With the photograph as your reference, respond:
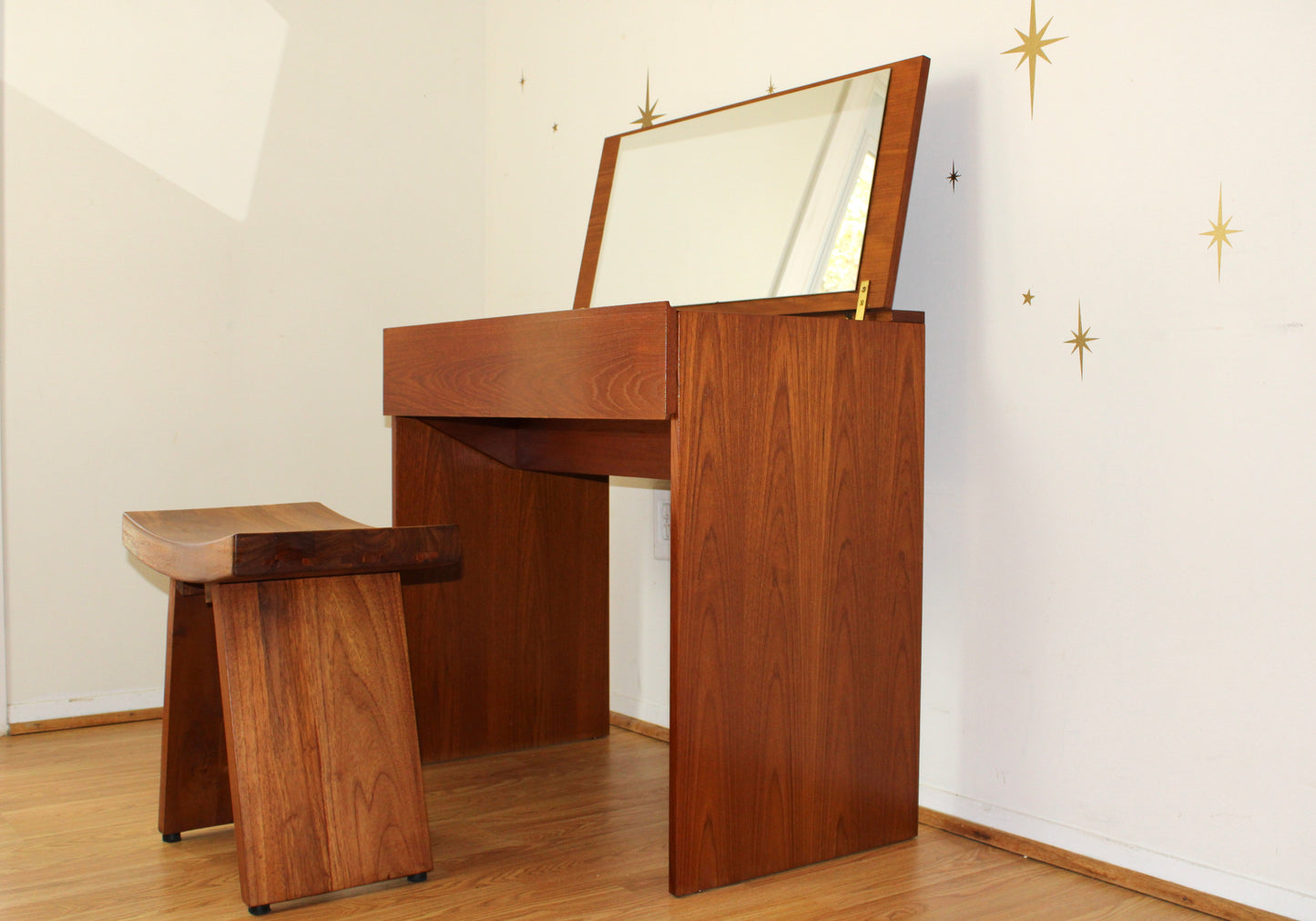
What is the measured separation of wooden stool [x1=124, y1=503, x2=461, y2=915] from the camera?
4.31 feet

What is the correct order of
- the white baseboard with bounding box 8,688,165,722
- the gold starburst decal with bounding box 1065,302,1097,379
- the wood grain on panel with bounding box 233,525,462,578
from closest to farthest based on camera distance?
the wood grain on panel with bounding box 233,525,462,578, the gold starburst decal with bounding box 1065,302,1097,379, the white baseboard with bounding box 8,688,165,722

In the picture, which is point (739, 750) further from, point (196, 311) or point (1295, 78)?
point (196, 311)

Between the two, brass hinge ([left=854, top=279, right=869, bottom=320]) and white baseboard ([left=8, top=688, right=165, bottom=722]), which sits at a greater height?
brass hinge ([left=854, top=279, right=869, bottom=320])

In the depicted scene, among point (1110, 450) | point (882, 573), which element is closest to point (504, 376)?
point (882, 573)

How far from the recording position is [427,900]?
1.37 meters

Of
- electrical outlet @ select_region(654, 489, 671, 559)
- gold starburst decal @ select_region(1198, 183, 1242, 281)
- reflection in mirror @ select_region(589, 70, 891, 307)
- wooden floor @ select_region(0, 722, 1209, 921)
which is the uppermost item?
reflection in mirror @ select_region(589, 70, 891, 307)

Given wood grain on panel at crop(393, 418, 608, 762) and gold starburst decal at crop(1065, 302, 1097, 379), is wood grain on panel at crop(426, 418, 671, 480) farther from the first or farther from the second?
gold starburst decal at crop(1065, 302, 1097, 379)

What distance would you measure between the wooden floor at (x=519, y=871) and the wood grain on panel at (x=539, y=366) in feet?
1.92

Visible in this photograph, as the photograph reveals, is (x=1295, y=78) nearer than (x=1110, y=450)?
Yes

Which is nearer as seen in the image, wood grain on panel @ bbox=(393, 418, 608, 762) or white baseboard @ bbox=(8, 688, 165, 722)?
wood grain on panel @ bbox=(393, 418, 608, 762)

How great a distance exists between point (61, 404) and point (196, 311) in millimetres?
309

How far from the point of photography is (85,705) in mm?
2199

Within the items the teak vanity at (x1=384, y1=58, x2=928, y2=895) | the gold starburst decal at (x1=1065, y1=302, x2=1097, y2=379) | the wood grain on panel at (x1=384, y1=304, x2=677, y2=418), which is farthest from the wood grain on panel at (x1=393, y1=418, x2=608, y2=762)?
the gold starburst decal at (x1=1065, y1=302, x2=1097, y2=379)

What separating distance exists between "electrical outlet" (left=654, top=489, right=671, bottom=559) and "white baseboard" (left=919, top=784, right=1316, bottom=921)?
2.26ft
